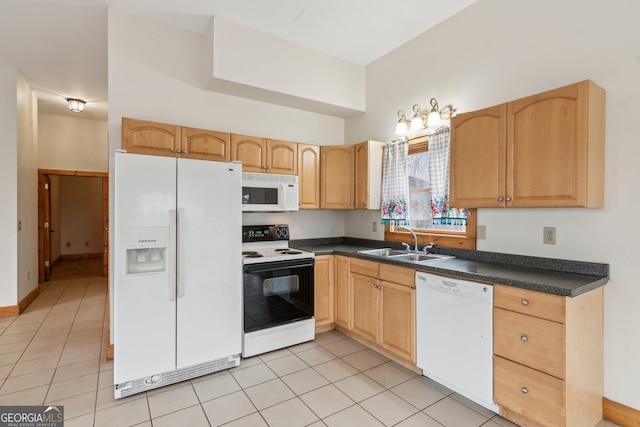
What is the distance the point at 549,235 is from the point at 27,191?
6360mm

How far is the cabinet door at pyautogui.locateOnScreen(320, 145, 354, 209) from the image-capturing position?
12.3 ft

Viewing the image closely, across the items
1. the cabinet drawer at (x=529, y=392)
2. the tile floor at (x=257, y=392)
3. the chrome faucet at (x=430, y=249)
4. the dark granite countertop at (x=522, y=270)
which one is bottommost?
the tile floor at (x=257, y=392)

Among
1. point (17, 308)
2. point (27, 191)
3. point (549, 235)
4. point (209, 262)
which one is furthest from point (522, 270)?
A: point (27, 191)

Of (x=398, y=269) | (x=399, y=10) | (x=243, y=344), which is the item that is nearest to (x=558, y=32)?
(x=399, y=10)

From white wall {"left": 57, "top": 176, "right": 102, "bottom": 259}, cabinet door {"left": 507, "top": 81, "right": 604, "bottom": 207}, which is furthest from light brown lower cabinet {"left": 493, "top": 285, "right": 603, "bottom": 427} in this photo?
white wall {"left": 57, "top": 176, "right": 102, "bottom": 259}

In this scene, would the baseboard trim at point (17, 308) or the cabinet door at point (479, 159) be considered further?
the baseboard trim at point (17, 308)

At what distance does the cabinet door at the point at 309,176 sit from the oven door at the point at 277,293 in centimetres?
78

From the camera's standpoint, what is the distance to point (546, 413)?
5.82 feet

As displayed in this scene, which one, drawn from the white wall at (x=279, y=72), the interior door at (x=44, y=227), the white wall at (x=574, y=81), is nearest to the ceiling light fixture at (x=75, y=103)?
the interior door at (x=44, y=227)

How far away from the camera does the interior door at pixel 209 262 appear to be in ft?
8.16

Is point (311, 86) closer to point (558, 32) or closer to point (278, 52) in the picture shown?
point (278, 52)

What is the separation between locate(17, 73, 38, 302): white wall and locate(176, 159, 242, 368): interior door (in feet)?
11.0

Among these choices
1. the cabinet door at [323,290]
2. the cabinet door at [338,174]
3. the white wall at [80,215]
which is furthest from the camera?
the white wall at [80,215]

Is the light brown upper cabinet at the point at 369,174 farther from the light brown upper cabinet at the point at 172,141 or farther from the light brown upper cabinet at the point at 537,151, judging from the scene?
the light brown upper cabinet at the point at 172,141
